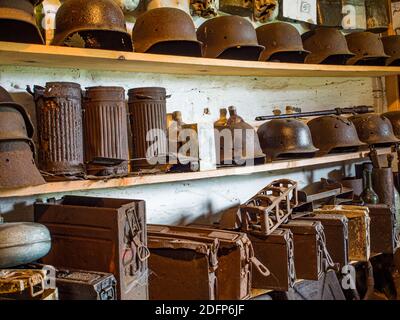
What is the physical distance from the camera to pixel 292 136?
218 cm

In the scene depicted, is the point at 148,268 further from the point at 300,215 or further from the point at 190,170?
the point at 300,215

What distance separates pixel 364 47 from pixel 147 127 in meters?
1.58

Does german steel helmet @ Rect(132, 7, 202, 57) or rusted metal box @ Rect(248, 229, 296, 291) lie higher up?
german steel helmet @ Rect(132, 7, 202, 57)

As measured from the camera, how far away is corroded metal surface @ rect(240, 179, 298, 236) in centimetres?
175

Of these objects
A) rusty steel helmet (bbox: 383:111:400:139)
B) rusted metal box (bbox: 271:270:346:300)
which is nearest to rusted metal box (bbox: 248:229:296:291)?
rusted metal box (bbox: 271:270:346:300)

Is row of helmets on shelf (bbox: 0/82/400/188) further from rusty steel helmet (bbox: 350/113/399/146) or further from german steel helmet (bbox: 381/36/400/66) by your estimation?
german steel helmet (bbox: 381/36/400/66)

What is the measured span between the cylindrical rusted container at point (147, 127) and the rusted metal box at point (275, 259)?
534 mm

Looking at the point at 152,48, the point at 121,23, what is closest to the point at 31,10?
the point at 121,23

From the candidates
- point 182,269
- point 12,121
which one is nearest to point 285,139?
point 182,269

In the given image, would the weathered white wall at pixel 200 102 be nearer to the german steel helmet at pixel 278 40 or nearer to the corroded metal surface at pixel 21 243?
the german steel helmet at pixel 278 40

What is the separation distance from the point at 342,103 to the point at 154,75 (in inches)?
58.9

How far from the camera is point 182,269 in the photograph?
1551 mm

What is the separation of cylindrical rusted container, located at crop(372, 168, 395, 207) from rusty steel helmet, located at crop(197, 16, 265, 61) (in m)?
1.03

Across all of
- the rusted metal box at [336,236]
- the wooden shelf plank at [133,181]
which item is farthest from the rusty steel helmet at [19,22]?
the rusted metal box at [336,236]
